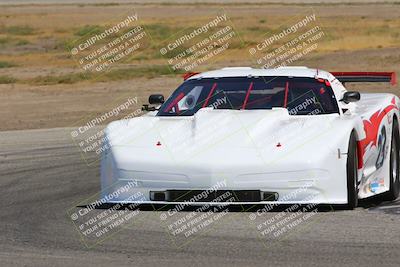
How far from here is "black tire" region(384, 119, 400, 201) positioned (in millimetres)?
11242

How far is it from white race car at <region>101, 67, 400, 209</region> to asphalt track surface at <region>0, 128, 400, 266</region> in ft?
0.81

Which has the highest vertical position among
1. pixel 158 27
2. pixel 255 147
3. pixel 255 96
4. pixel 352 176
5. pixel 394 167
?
pixel 255 96

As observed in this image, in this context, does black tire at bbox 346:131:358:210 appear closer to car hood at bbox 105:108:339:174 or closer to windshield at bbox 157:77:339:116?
car hood at bbox 105:108:339:174

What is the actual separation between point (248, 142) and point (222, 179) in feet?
1.64

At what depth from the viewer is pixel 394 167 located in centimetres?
1159

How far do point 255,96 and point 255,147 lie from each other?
4.74 feet

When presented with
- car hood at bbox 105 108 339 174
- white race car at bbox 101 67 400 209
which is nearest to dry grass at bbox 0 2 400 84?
white race car at bbox 101 67 400 209

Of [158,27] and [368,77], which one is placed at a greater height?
[368,77]

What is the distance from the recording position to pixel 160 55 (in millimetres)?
48281

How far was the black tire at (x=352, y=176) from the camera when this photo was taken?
977cm

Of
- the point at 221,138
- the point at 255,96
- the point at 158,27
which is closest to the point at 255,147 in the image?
the point at 221,138

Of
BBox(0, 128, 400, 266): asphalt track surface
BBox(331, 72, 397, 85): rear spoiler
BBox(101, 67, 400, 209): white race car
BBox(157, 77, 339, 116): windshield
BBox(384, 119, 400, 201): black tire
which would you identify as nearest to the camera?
BBox(0, 128, 400, 266): asphalt track surface

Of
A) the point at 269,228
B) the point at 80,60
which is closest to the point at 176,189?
the point at 269,228

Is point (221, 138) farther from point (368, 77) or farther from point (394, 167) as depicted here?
point (368, 77)
